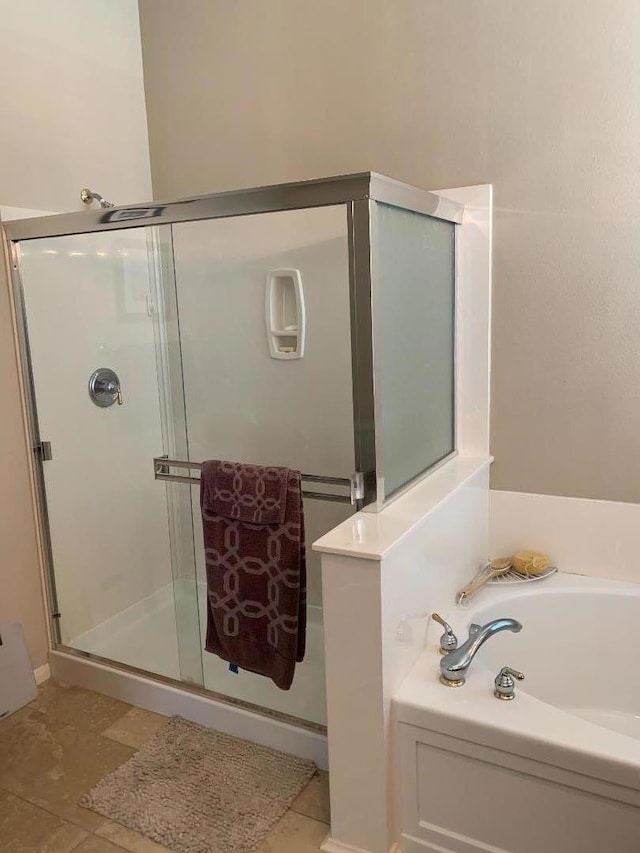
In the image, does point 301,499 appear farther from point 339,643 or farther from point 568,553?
point 568,553

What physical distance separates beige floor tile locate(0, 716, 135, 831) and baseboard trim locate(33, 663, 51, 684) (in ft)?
0.68

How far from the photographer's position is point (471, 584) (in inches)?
84.3

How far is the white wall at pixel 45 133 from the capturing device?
2305 mm

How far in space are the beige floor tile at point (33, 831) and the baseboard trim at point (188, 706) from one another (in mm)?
463

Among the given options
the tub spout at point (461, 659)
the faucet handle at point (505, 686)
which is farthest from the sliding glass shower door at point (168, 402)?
the faucet handle at point (505, 686)

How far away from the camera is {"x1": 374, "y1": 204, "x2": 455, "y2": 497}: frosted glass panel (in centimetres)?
177

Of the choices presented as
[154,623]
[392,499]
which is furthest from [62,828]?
[392,499]

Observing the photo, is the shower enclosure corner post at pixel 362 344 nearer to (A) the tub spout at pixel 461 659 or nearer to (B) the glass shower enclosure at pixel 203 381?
(B) the glass shower enclosure at pixel 203 381

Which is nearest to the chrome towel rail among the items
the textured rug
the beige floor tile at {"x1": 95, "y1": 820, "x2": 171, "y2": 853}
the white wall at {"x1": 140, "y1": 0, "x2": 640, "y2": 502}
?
the white wall at {"x1": 140, "y1": 0, "x2": 640, "y2": 502}

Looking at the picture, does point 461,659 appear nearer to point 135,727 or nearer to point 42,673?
point 135,727

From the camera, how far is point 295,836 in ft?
5.71

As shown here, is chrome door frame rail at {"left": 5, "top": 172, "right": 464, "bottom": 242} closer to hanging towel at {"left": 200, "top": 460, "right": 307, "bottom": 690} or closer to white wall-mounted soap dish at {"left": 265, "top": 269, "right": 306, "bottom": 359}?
white wall-mounted soap dish at {"left": 265, "top": 269, "right": 306, "bottom": 359}

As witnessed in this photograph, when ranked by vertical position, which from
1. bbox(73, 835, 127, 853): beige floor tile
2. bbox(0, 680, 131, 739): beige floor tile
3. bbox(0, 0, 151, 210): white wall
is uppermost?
bbox(0, 0, 151, 210): white wall

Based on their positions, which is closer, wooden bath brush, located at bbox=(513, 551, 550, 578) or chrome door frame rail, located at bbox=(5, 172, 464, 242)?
chrome door frame rail, located at bbox=(5, 172, 464, 242)
